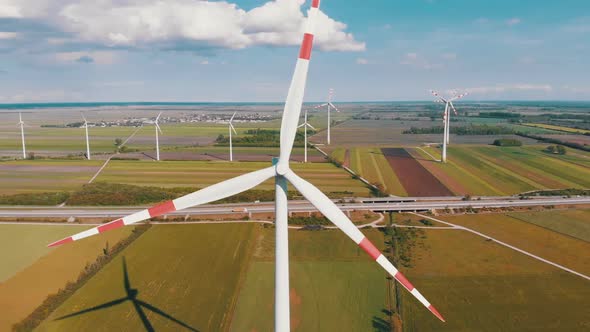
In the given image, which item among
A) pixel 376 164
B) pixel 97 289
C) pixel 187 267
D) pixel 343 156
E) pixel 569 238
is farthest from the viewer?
pixel 343 156

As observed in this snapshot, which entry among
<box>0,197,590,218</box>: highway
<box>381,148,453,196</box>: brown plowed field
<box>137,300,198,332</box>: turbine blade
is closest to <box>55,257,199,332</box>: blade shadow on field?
<box>137,300,198,332</box>: turbine blade

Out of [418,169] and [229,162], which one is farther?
[229,162]

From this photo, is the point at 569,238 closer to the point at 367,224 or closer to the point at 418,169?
the point at 367,224

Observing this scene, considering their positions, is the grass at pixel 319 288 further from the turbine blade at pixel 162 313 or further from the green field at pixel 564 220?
the green field at pixel 564 220

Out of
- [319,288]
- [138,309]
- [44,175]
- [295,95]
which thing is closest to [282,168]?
[295,95]

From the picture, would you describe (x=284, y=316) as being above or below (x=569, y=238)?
above

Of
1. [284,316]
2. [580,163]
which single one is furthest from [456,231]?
[580,163]

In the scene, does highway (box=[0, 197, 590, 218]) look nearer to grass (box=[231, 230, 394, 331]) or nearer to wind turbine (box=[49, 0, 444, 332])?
grass (box=[231, 230, 394, 331])
